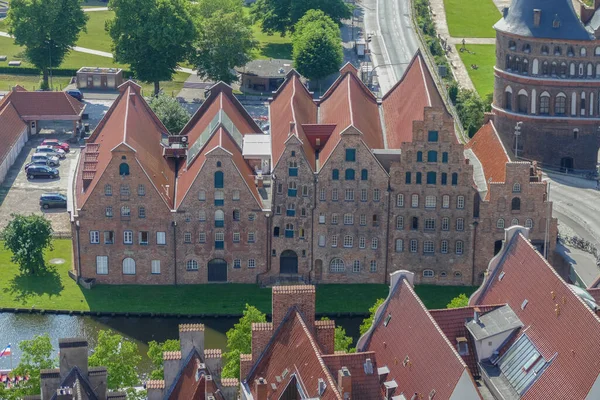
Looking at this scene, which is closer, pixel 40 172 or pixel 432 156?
pixel 432 156

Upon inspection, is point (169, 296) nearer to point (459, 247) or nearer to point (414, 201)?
point (414, 201)

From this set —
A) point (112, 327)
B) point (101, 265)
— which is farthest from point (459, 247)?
point (101, 265)

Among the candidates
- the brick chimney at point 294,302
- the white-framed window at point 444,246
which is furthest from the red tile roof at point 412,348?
the white-framed window at point 444,246

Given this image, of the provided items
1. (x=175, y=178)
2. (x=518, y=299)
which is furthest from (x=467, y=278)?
(x=518, y=299)

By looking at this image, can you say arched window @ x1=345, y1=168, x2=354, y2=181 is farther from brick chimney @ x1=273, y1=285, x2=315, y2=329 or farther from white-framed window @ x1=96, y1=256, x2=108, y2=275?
brick chimney @ x1=273, y1=285, x2=315, y2=329

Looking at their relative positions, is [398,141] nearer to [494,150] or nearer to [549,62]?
[494,150]

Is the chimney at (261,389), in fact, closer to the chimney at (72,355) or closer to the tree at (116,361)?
the chimney at (72,355)

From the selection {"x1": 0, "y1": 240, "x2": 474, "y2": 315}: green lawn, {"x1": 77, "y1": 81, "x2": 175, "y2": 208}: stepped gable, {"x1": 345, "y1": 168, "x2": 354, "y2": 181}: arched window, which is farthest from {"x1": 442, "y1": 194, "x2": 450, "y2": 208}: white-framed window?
{"x1": 77, "y1": 81, "x2": 175, "y2": 208}: stepped gable
